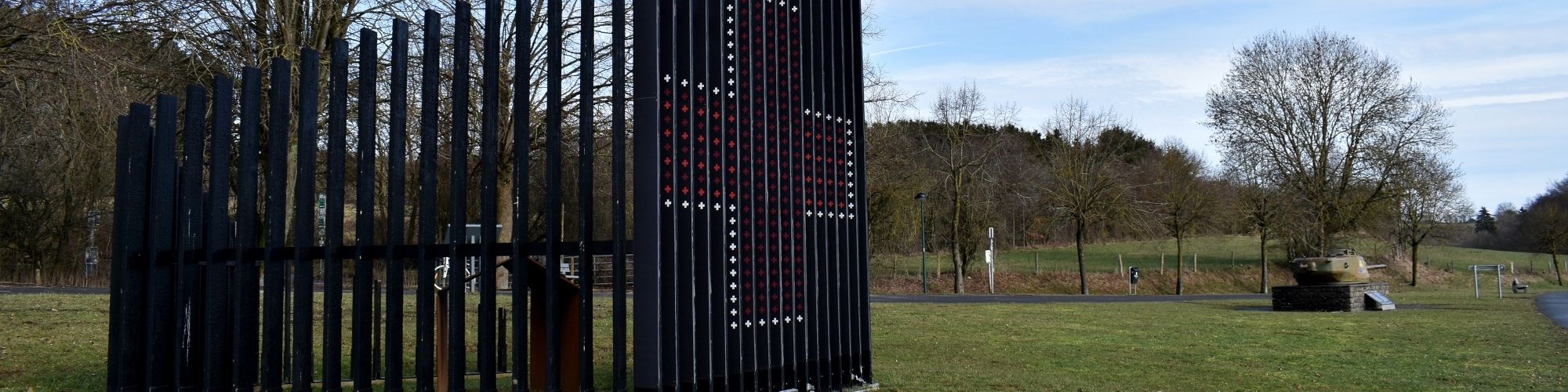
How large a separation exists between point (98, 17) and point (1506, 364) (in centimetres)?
1493

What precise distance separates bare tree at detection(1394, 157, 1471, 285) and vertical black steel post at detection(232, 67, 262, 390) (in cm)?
4319

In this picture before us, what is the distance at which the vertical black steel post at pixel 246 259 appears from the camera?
707 cm

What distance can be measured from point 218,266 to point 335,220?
47.2 inches

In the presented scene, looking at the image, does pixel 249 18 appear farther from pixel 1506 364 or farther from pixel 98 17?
pixel 1506 364

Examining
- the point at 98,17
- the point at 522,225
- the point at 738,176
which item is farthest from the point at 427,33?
the point at 98,17

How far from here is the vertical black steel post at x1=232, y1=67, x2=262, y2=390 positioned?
707 centimetres

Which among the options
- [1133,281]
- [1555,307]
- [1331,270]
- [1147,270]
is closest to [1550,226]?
[1147,270]

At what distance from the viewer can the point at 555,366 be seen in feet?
20.8

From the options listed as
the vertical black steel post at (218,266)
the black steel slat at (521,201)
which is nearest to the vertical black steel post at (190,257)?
the vertical black steel post at (218,266)

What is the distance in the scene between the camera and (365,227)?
660 centimetres

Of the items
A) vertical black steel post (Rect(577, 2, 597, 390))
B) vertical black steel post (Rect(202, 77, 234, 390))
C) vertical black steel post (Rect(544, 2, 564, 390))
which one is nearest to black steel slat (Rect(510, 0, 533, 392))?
vertical black steel post (Rect(544, 2, 564, 390))

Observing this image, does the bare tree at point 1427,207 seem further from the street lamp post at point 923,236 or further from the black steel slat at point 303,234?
the black steel slat at point 303,234

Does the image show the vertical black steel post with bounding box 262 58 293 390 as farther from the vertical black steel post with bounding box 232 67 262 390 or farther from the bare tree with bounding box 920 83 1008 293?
the bare tree with bounding box 920 83 1008 293

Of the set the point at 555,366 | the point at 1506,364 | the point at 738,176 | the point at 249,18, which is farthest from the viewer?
the point at 249,18
